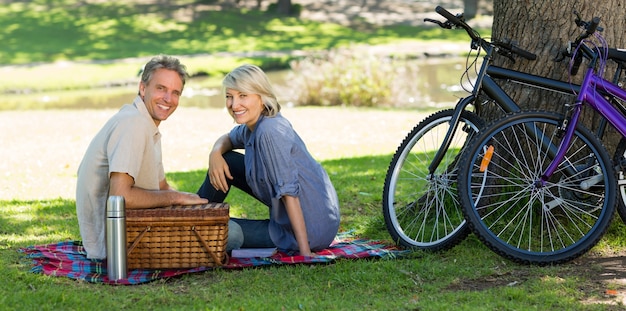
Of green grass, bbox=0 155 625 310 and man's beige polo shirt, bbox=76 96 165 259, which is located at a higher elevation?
man's beige polo shirt, bbox=76 96 165 259

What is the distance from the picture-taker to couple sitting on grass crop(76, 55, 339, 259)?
16.6ft

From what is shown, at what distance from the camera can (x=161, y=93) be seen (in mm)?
5246

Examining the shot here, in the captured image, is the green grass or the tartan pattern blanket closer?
the green grass

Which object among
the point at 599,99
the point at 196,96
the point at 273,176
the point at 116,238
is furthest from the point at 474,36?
the point at 196,96

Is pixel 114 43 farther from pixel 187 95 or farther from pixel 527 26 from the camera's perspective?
pixel 527 26

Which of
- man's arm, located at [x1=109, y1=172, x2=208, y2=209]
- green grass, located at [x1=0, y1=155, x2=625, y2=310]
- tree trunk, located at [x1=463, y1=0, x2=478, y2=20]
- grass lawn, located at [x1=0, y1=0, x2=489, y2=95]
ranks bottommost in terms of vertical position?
grass lawn, located at [x1=0, y1=0, x2=489, y2=95]

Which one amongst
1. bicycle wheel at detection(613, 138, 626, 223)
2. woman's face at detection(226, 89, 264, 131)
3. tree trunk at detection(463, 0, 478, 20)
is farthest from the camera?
tree trunk at detection(463, 0, 478, 20)

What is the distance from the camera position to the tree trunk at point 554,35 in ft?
18.3

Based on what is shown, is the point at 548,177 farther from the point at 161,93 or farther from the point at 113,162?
the point at 113,162

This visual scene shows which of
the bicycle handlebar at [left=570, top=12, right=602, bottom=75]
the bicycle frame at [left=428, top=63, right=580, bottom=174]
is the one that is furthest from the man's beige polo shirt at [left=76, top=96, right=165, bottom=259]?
the bicycle handlebar at [left=570, top=12, right=602, bottom=75]

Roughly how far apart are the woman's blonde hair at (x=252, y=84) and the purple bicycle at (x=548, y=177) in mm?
1202

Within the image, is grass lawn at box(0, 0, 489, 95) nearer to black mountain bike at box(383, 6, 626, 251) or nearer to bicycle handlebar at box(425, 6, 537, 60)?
black mountain bike at box(383, 6, 626, 251)

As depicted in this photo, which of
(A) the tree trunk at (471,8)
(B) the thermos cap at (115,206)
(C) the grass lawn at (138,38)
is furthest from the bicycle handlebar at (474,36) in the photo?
(A) the tree trunk at (471,8)

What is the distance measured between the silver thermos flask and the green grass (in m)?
0.14
